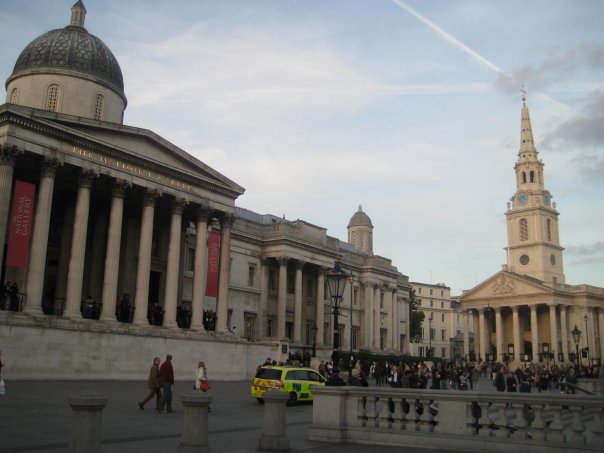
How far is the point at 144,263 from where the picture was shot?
34.8 metres

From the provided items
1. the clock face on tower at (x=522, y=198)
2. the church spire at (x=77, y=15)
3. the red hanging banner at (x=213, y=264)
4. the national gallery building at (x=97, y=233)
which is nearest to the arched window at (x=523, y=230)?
the clock face on tower at (x=522, y=198)

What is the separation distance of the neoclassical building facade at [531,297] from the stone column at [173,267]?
68263mm

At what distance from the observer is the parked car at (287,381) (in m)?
23.8

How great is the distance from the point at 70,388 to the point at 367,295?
150ft

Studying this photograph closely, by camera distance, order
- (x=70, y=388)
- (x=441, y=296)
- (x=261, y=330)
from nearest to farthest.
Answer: (x=70, y=388)
(x=261, y=330)
(x=441, y=296)

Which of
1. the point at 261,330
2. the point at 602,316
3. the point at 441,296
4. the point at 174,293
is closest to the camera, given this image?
the point at 174,293

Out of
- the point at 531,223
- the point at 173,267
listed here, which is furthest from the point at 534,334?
the point at 173,267

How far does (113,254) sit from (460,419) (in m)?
25.0

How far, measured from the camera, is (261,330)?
54031mm

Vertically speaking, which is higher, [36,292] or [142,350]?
[36,292]

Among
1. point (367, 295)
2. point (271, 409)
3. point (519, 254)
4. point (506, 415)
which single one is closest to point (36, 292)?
point (271, 409)

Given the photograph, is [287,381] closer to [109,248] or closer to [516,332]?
[109,248]

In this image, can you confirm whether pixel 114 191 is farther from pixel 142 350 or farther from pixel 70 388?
pixel 70 388

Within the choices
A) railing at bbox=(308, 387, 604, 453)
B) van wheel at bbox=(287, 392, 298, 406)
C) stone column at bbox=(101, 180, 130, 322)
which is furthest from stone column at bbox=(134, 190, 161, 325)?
railing at bbox=(308, 387, 604, 453)
